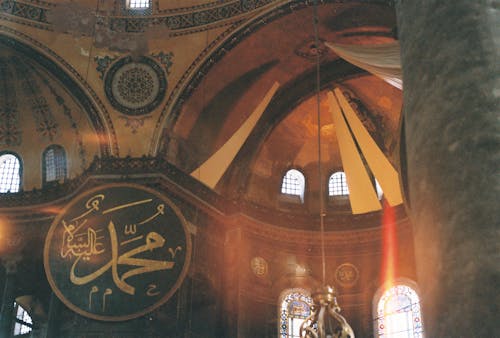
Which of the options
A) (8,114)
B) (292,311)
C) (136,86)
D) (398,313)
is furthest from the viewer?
(8,114)

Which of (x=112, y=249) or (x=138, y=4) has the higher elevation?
(x=138, y=4)

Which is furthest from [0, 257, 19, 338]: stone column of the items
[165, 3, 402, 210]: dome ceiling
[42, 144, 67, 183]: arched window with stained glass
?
[165, 3, 402, 210]: dome ceiling

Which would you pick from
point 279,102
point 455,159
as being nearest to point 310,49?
point 279,102

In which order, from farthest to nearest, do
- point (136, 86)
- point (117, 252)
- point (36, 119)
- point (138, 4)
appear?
point (36, 119)
point (138, 4)
point (136, 86)
point (117, 252)

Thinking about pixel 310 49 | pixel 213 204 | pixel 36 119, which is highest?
pixel 310 49

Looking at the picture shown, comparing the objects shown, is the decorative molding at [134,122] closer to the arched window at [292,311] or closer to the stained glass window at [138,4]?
the stained glass window at [138,4]

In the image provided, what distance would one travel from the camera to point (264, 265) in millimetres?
12445

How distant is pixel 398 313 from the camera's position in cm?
1195

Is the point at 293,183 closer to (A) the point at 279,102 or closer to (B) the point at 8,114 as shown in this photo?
(A) the point at 279,102

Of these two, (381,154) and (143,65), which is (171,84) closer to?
(143,65)

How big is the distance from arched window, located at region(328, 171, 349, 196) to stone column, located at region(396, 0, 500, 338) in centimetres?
1007

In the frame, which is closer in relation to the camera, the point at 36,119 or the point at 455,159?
the point at 455,159

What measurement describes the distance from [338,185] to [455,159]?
34.9ft

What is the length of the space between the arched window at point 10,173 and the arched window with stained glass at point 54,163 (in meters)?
0.53
